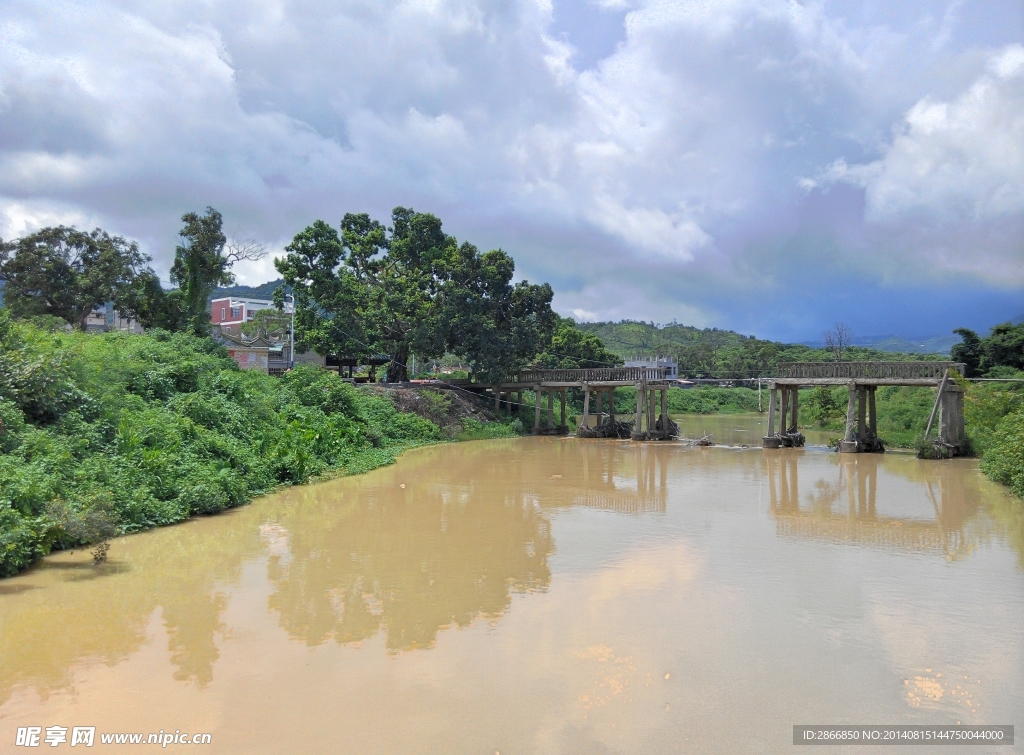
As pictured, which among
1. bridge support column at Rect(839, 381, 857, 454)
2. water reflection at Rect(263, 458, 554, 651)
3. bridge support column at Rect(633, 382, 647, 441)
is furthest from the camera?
bridge support column at Rect(633, 382, 647, 441)

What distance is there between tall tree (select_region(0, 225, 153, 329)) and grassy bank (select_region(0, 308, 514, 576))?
8862 mm

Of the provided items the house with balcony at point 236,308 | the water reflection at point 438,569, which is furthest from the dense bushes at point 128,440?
the house with balcony at point 236,308

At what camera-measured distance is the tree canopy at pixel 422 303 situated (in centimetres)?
3322

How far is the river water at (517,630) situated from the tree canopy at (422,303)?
19.5 m

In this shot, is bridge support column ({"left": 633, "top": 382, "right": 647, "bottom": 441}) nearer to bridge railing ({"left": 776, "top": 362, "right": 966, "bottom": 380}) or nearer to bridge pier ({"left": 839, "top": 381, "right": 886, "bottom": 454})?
bridge railing ({"left": 776, "top": 362, "right": 966, "bottom": 380})

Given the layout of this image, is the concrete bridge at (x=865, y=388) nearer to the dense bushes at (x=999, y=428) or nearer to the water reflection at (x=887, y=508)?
the dense bushes at (x=999, y=428)

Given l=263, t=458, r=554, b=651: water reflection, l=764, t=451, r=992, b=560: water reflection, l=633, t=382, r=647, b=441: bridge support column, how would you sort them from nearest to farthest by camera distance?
l=263, t=458, r=554, b=651: water reflection < l=764, t=451, r=992, b=560: water reflection < l=633, t=382, r=647, b=441: bridge support column

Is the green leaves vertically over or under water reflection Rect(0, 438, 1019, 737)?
over

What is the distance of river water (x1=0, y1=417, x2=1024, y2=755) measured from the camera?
554cm

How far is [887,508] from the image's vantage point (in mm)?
15375

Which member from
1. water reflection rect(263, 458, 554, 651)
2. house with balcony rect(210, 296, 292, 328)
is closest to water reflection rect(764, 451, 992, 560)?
water reflection rect(263, 458, 554, 651)

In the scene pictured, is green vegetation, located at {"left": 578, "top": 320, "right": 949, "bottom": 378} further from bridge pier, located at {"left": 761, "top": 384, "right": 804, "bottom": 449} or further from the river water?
the river water

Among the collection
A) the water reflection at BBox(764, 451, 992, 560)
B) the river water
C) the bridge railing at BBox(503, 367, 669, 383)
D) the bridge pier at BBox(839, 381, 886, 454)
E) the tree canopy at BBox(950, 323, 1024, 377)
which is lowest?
the river water

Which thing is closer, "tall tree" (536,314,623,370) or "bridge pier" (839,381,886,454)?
"bridge pier" (839,381,886,454)
